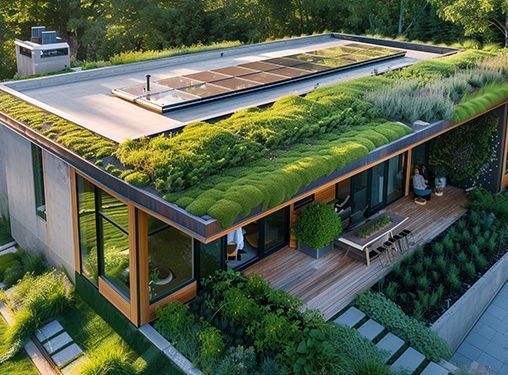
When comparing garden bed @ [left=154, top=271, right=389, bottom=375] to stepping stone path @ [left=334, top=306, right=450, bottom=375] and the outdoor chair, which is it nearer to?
stepping stone path @ [left=334, top=306, right=450, bottom=375]

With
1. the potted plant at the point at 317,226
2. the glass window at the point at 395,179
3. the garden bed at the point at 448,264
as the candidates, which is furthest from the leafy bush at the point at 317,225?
the glass window at the point at 395,179

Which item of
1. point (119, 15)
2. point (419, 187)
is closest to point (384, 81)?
point (419, 187)

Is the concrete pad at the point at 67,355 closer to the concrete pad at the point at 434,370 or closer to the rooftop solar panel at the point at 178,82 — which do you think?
the concrete pad at the point at 434,370

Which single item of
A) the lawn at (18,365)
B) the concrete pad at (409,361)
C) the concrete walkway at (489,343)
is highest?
the concrete pad at (409,361)

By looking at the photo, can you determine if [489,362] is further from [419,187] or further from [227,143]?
[227,143]

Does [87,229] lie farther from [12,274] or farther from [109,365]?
[109,365]
